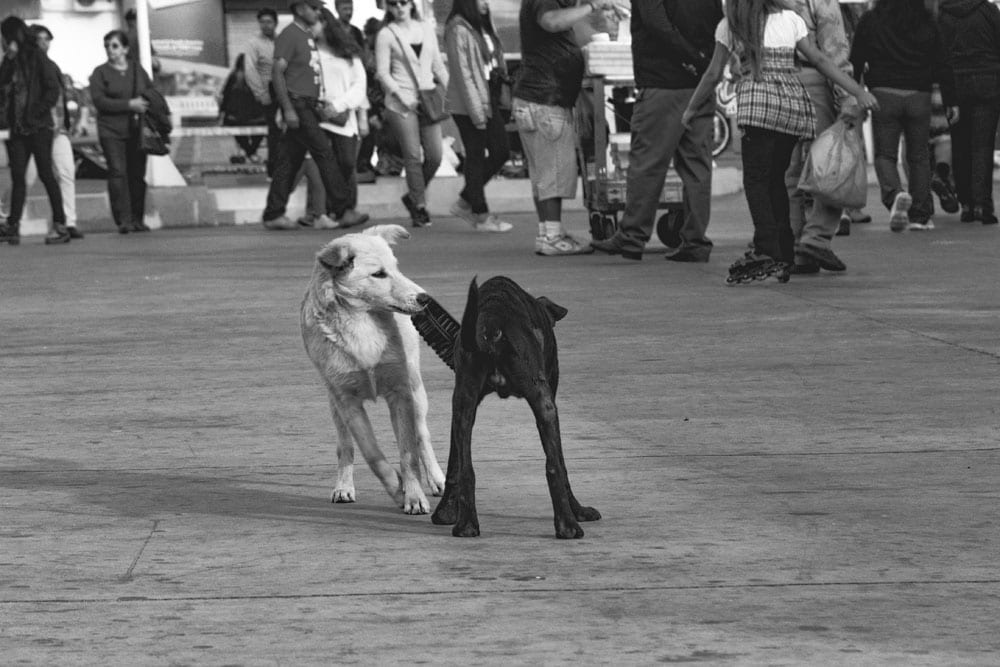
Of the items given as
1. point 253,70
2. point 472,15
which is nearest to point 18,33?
point 472,15

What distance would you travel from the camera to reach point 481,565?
4.75 m

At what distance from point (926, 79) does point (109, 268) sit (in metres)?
6.63

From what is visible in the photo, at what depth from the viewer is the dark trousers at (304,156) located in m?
17.3

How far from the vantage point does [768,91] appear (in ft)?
35.0

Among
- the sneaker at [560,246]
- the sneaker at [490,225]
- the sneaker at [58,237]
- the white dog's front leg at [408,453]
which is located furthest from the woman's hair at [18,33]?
the white dog's front leg at [408,453]

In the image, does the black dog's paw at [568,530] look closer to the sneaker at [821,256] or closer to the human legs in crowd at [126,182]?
the sneaker at [821,256]

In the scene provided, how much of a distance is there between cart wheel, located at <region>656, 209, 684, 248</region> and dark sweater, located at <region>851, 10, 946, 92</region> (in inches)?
86.9

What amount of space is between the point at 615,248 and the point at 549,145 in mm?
862

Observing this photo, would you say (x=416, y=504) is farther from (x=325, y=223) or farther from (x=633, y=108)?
(x=325, y=223)

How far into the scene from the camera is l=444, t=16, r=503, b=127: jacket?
15906 millimetres

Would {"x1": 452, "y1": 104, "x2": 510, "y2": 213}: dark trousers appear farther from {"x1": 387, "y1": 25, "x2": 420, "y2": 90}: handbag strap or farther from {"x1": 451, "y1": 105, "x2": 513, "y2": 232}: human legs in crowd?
{"x1": 387, "y1": 25, "x2": 420, "y2": 90}: handbag strap

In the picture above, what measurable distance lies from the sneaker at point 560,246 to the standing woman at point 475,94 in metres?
2.48

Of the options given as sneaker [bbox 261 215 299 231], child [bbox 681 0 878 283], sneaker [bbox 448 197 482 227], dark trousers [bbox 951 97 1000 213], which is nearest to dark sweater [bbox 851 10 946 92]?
dark trousers [bbox 951 97 1000 213]

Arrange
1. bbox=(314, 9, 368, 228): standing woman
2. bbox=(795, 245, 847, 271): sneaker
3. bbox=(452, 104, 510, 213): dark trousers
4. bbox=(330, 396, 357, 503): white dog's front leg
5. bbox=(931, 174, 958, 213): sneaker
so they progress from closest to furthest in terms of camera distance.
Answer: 1. bbox=(330, 396, 357, 503): white dog's front leg
2. bbox=(795, 245, 847, 271): sneaker
3. bbox=(452, 104, 510, 213): dark trousers
4. bbox=(931, 174, 958, 213): sneaker
5. bbox=(314, 9, 368, 228): standing woman
